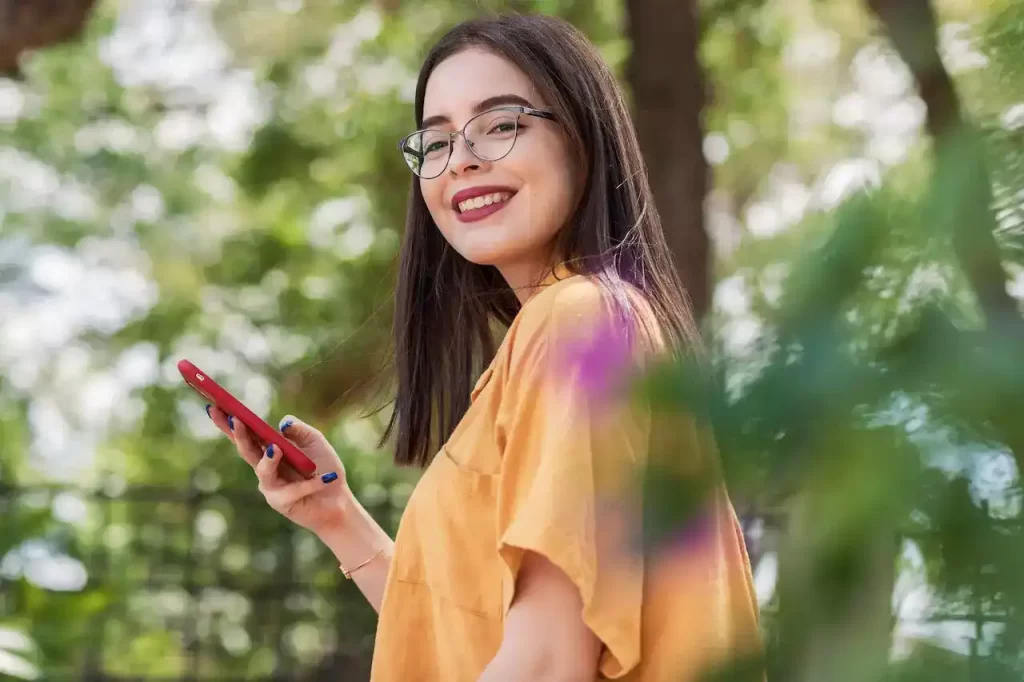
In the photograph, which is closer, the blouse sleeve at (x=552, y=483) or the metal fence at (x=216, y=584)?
the blouse sleeve at (x=552, y=483)

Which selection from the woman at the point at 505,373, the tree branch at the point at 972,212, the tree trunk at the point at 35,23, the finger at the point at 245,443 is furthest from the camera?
the tree trunk at the point at 35,23

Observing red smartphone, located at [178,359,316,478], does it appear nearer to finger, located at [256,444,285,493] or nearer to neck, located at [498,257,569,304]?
finger, located at [256,444,285,493]

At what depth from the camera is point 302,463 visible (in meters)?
2.11

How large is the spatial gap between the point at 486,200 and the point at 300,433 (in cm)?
67

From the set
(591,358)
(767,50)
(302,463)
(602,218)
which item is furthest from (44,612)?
(767,50)

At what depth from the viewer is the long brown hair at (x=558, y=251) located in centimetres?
181

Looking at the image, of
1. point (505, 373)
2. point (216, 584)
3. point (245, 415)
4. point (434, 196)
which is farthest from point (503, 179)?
point (216, 584)

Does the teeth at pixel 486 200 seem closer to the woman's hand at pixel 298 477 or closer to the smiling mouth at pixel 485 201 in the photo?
the smiling mouth at pixel 485 201

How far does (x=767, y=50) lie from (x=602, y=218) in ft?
24.8

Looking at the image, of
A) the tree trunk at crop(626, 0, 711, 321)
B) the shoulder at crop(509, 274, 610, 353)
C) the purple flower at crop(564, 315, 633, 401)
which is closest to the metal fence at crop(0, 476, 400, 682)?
the tree trunk at crop(626, 0, 711, 321)

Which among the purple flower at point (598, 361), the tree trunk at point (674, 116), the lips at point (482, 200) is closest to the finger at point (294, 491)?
the lips at point (482, 200)

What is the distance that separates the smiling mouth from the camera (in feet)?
6.08

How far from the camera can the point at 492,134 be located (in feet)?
6.11

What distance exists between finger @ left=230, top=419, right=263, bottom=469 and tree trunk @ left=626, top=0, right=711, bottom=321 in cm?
375
